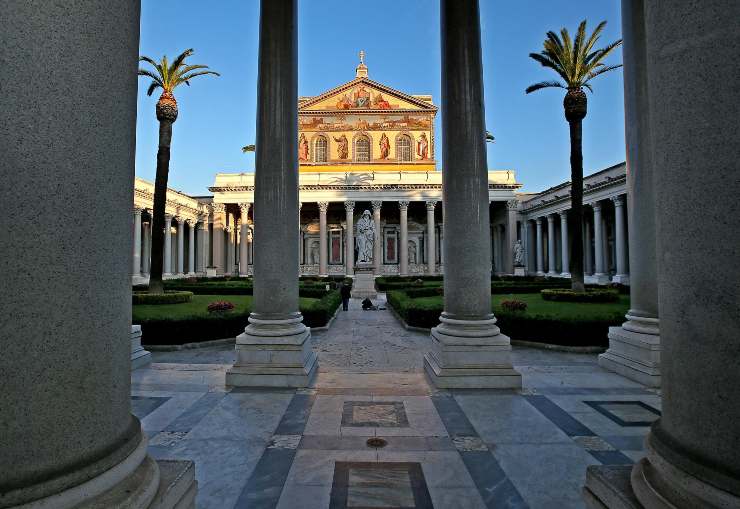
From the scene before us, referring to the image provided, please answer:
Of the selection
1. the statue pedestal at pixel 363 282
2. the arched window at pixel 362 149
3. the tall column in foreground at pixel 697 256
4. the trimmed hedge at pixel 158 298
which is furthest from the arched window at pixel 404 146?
the tall column in foreground at pixel 697 256

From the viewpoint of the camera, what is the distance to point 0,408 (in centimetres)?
140

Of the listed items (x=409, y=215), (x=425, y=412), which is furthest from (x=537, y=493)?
(x=409, y=215)

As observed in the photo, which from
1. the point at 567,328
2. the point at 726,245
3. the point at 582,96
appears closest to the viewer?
the point at 726,245

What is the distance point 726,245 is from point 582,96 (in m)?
20.8

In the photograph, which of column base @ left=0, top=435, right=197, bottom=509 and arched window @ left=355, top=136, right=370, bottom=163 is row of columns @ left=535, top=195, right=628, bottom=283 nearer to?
arched window @ left=355, top=136, right=370, bottom=163

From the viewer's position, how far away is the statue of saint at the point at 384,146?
162ft

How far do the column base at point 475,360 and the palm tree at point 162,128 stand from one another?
52.0 feet

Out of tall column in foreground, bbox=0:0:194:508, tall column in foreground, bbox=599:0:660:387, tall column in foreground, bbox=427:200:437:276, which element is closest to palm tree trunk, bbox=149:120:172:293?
tall column in foreground, bbox=599:0:660:387

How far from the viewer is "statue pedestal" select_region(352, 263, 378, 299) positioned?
26297mm

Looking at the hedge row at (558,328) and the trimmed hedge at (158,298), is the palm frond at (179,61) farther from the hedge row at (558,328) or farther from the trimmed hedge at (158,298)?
the hedge row at (558,328)

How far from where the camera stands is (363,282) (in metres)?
26.5

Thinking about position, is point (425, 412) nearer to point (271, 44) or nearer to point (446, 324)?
point (446, 324)

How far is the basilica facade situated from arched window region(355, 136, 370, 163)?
0.13 m

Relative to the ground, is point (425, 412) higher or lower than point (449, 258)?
lower
